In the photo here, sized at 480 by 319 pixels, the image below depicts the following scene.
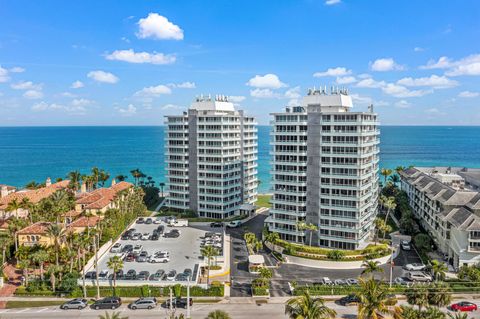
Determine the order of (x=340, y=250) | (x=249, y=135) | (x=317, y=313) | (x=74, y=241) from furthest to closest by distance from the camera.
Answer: (x=249, y=135), (x=340, y=250), (x=74, y=241), (x=317, y=313)

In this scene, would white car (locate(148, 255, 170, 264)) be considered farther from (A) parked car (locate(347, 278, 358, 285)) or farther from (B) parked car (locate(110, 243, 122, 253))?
(A) parked car (locate(347, 278, 358, 285))

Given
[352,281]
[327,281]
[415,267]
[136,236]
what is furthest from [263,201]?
[352,281]

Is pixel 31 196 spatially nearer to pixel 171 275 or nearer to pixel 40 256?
pixel 40 256

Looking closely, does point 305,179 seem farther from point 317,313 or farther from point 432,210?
point 317,313

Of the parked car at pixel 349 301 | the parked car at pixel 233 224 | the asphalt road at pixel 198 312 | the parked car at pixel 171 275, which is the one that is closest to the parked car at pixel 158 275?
the parked car at pixel 171 275

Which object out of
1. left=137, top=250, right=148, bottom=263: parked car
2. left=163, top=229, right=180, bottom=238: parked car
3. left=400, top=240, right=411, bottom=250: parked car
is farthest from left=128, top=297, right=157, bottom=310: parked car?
left=400, top=240, right=411, bottom=250: parked car

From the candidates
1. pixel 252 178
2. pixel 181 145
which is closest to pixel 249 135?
pixel 252 178
